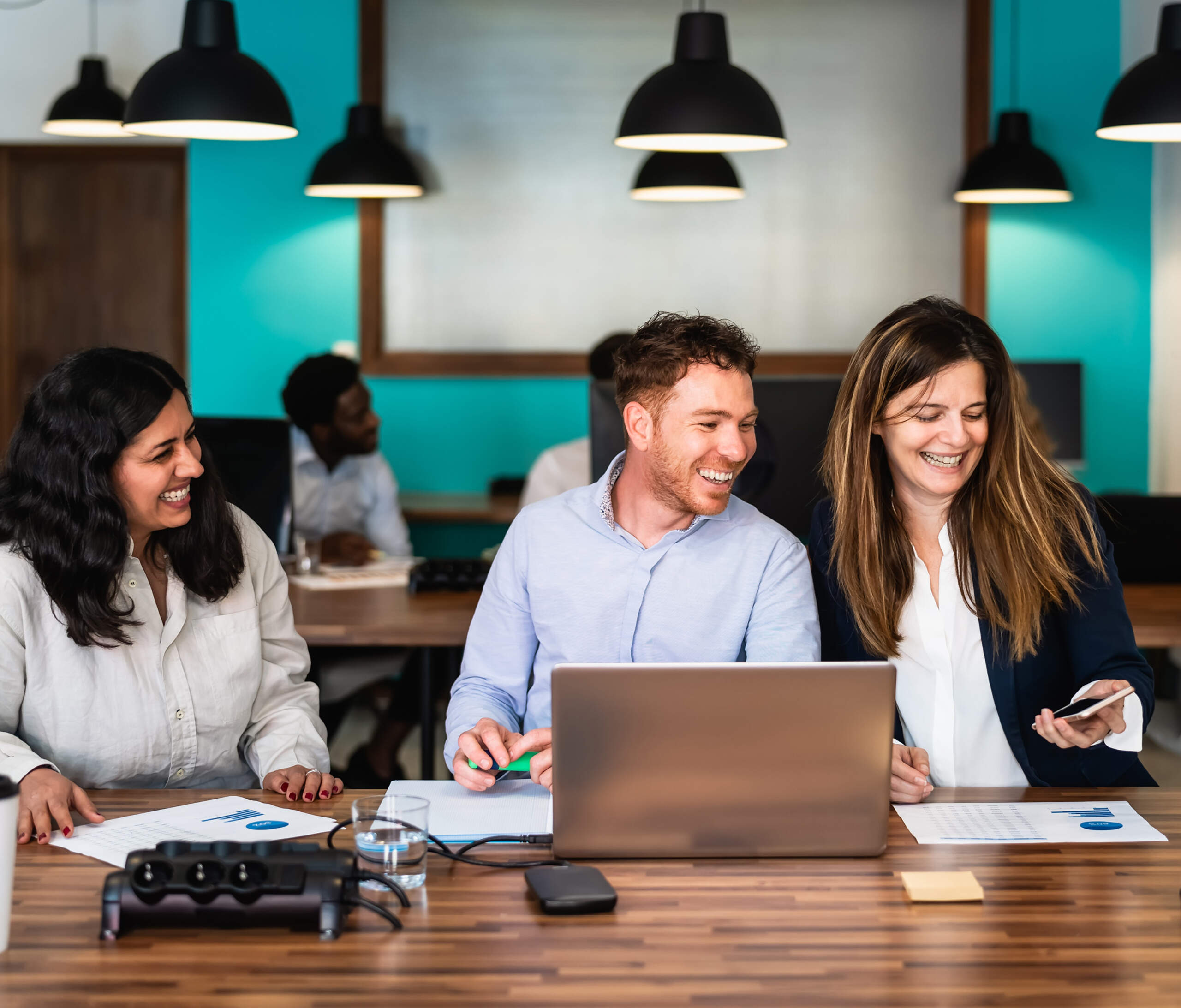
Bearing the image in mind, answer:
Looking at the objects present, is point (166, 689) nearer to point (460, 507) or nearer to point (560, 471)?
point (560, 471)

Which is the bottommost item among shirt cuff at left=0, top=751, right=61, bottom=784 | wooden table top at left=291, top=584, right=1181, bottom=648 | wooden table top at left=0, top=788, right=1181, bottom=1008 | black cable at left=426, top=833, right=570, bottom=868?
wooden table top at left=0, top=788, right=1181, bottom=1008

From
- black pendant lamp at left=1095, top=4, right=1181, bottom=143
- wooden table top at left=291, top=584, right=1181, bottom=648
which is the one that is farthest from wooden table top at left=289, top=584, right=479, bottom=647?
black pendant lamp at left=1095, top=4, right=1181, bottom=143

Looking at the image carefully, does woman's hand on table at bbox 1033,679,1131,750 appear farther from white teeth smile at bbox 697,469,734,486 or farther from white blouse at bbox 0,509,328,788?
white blouse at bbox 0,509,328,788

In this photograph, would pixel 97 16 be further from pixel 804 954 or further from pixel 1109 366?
pixel 804 954

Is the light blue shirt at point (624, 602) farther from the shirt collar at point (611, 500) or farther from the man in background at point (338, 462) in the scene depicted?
the man in background at point (338, 462)

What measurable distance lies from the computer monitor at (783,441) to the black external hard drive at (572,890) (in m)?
1.38

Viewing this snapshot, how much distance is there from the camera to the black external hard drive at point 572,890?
4.32 ft

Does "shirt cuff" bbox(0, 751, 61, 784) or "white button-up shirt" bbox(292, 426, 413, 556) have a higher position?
"white button-up shirt" bbox(292, 426, 413, 556)

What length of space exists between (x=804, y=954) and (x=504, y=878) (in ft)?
1.15

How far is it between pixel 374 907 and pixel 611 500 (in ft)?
2.90

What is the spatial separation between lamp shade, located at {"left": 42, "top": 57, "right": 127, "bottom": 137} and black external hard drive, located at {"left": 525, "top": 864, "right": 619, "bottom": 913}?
13.9 feet

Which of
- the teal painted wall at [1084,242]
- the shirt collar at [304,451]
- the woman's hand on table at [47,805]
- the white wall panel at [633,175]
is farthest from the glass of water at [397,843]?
the teal painted wall at [1084,242]

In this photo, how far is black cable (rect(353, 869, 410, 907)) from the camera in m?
1.34

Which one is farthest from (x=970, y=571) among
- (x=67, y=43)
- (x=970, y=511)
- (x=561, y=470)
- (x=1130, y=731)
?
(x=67, y=43)
